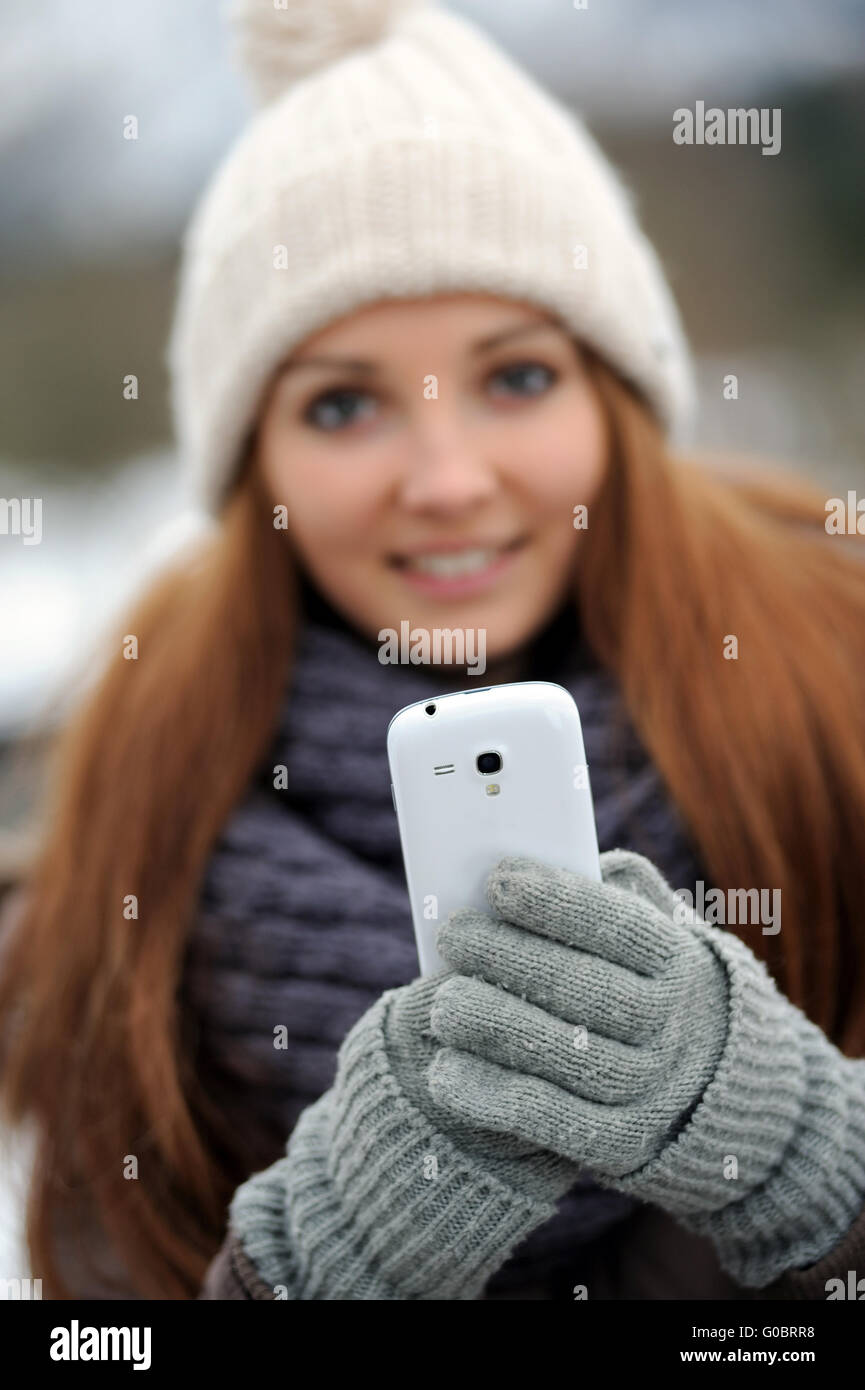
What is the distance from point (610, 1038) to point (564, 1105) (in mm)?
34

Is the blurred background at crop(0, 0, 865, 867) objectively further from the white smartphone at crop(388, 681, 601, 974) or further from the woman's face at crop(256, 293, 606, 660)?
the white smartphone at crop(388, 681, 601, 974)

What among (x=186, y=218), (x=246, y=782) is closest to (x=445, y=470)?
(x=246, y=782)

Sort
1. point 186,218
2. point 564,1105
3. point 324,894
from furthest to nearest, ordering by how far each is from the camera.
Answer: point 186,218 < point 324,894 < point 564,1105

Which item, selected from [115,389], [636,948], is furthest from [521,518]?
[115,389]

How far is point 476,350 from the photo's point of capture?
841 mm

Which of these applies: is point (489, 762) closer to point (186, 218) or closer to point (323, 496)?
point (323, 496)

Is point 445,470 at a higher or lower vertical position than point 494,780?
higher

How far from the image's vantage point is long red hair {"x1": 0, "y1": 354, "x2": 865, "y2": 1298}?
0.79 meters

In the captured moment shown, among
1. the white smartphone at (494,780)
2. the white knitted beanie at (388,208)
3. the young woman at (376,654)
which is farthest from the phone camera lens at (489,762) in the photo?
the white knitted beanie at (388,208)

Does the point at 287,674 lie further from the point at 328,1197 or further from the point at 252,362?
the point at 328,1197

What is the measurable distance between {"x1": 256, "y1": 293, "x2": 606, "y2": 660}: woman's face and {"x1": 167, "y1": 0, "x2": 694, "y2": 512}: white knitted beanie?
0.09 feet

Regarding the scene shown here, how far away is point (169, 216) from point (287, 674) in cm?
152

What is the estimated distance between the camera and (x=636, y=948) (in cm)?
53

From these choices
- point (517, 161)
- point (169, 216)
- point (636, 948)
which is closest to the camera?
point (636, 948)
